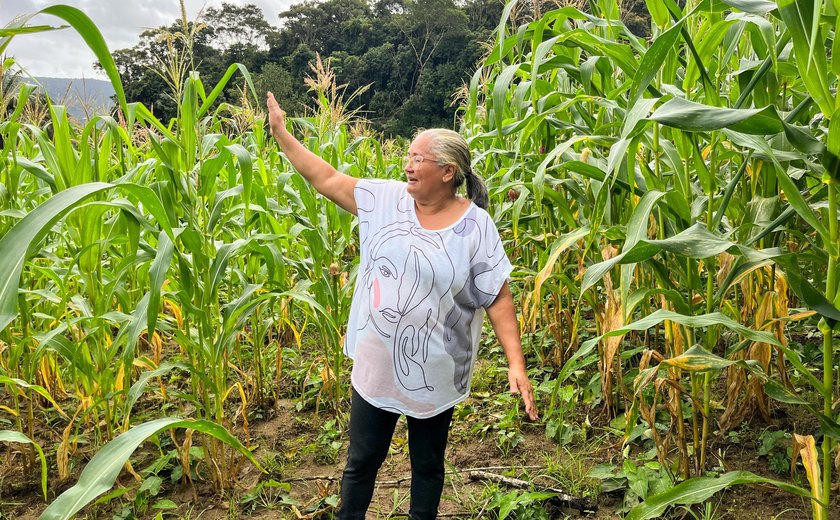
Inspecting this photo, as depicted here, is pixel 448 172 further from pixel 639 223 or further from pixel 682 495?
pixel 682 495

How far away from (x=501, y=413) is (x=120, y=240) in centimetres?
205

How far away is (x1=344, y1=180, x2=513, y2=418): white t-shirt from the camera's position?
189cm

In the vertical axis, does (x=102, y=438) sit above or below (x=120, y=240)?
below

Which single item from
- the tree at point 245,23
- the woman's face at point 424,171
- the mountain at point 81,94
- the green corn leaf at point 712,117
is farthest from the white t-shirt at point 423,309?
the tree at point 245,23

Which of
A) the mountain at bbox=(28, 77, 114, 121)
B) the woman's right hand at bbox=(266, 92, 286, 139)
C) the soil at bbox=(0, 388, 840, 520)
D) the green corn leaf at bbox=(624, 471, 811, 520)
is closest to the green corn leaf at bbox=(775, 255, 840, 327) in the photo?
the green corn leaf at bbox=(624, 471, 811, 520)

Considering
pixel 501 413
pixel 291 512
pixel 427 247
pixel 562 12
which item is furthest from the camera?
pixel 501 413

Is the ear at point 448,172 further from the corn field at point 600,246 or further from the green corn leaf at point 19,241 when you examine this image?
the green corn leaf at point 19,241

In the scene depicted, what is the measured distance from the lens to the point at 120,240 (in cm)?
238

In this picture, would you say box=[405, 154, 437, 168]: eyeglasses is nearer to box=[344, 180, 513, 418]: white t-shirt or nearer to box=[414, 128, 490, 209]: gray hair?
box=[414, 128, 490, 209]: gray hair

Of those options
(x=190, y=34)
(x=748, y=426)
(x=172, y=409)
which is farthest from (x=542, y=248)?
(x=172, y=409)

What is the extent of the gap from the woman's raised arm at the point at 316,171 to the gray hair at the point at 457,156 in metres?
0.36

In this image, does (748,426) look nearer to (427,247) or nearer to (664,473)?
(664,473)

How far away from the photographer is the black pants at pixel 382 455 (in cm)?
198

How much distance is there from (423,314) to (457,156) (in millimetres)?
574
